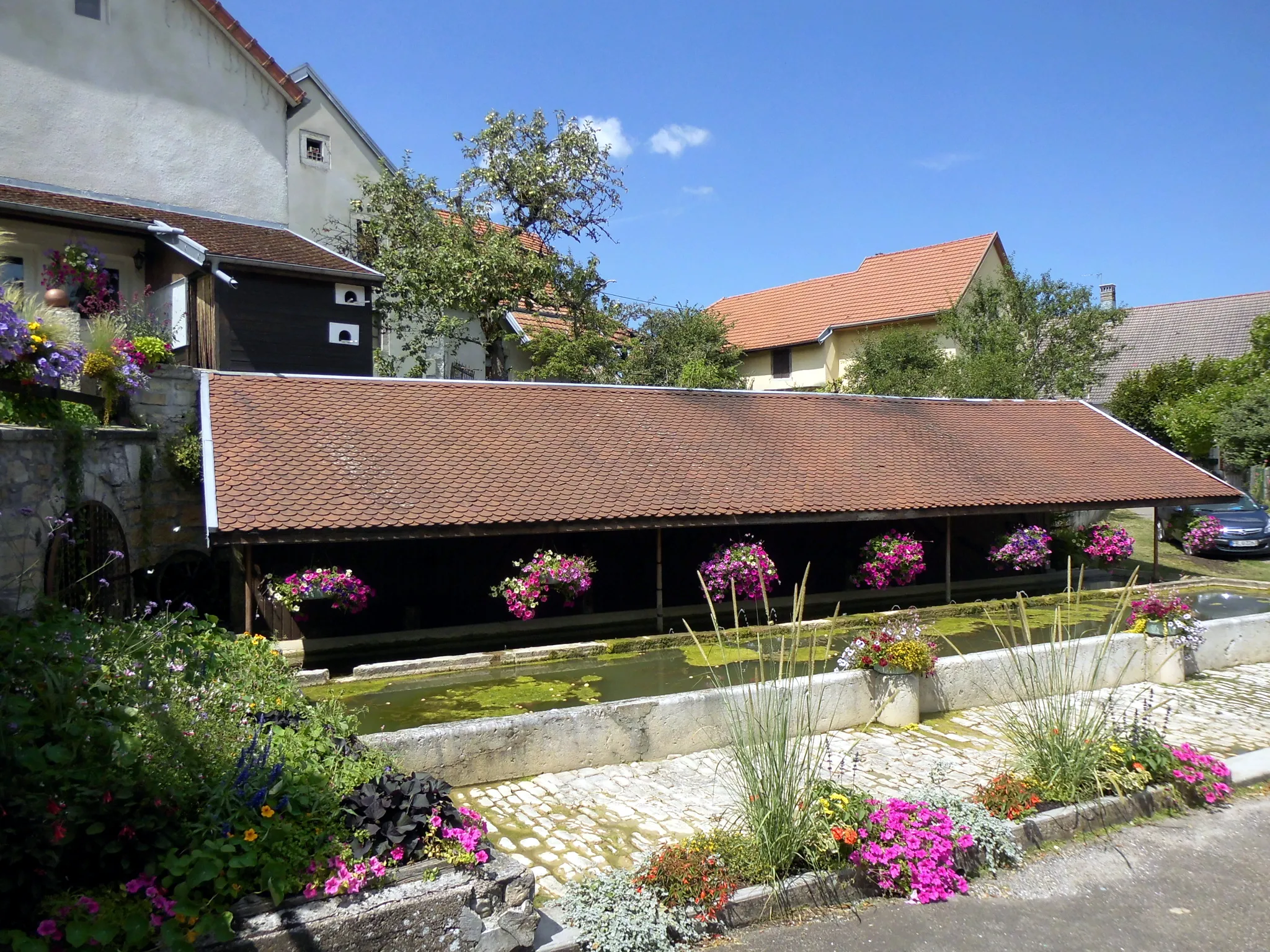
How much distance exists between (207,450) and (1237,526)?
818 inches

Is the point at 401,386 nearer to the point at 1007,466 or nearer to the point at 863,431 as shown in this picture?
the point at 863,431

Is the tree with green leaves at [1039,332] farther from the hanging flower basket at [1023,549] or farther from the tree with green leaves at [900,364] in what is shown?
the hanging flower basket at [1023,549]

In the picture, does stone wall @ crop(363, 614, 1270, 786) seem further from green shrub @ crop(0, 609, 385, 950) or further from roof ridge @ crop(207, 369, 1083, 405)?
roof ridge @ crop(207, 369, 1083, 405)

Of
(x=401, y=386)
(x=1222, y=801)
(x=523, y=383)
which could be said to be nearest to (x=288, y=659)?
(x=401, y=386)

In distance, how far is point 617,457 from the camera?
13.5 m

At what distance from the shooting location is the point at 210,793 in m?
3.96

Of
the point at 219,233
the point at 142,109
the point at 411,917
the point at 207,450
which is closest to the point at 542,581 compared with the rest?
the point at 207,450

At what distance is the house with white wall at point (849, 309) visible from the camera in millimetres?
30188

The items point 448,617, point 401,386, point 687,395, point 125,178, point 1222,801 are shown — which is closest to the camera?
point 1222,801

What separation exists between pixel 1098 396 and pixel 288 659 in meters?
34.8

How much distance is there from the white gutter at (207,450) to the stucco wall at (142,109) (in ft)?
28.5

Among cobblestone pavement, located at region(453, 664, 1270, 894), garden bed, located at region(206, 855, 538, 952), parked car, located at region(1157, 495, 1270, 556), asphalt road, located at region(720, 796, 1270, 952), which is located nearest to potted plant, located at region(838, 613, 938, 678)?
cobblestone pavement, located at region(453, 664, 1270, 894)

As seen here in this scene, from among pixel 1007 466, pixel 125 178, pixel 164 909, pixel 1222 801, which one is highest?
pixel 125 178

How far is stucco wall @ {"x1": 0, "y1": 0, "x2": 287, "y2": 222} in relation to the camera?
17297 mm
